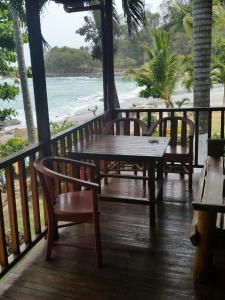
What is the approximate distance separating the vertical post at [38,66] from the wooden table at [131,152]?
445mm

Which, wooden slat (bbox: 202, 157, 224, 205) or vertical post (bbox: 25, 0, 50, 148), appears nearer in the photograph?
wooden slat (bbox: 202, 157, 224, 205)

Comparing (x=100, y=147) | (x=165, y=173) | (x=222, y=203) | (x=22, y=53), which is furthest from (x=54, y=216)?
(x=22, y=53)

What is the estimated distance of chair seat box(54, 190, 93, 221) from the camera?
7.63 ft

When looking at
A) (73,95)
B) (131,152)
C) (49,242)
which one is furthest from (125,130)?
(73,95)

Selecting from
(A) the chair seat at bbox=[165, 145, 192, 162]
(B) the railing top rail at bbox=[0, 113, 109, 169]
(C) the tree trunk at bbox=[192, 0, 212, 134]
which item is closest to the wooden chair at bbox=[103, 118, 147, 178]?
(A) the chair seat at bbox=[165, 145, 192, 162]

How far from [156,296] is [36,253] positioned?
105 centimetres

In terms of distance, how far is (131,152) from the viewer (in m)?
2.91

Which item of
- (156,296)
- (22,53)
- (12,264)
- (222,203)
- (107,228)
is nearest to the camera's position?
(222,203)

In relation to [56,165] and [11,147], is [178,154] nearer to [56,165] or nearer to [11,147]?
[56,165]

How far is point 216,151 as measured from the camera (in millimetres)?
2691

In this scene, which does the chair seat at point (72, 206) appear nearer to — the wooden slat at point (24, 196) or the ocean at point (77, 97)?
the wooden slat at point (24, 196)

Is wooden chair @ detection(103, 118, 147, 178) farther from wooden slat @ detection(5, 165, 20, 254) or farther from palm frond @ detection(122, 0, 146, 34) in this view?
wooden slat @ detection(5, 165, 20, 254)

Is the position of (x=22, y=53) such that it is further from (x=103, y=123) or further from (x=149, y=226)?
(x=149, y=226)

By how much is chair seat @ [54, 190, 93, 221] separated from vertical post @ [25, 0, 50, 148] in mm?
519
